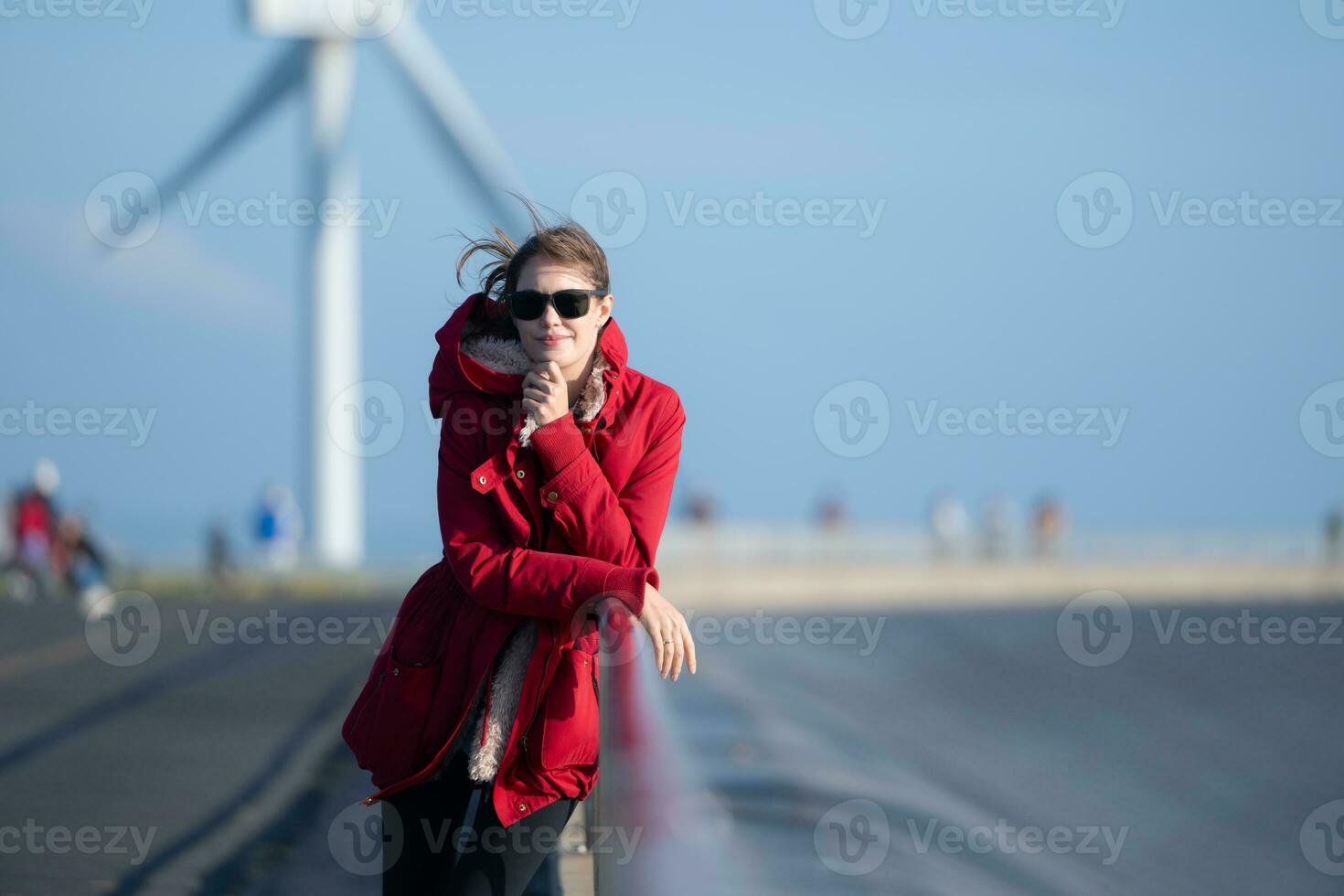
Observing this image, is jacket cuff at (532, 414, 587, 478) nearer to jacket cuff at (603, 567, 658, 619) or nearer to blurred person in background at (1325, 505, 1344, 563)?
jacket cuff at (603, 567, 658, 619)

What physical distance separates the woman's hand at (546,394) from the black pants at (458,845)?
1.88 feet

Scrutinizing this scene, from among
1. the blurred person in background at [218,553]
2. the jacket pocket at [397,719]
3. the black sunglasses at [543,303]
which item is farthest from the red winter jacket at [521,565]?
the blurred person in background at [218,553]

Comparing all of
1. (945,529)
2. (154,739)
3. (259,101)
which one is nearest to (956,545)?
(945,529)

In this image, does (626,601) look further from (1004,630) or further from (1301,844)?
(1004,630)

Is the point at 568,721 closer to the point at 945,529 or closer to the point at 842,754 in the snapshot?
the point at 842,754

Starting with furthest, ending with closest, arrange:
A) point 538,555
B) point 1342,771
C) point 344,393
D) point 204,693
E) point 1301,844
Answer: point 344,393
point 1342,771
point 1301,844
point 204,693
point 538,555

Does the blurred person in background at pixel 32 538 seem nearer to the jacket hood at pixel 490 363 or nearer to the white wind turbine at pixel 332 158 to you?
the white wind turbine at pixel 332 158

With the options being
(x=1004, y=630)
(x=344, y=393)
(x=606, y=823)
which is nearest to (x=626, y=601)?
(x=606, y=823)

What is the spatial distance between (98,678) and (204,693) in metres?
1.05

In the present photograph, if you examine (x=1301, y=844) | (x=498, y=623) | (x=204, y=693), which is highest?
(x=498, y=623)

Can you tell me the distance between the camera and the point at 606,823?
2637 mm

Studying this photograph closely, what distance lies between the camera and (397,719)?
9.16 feet

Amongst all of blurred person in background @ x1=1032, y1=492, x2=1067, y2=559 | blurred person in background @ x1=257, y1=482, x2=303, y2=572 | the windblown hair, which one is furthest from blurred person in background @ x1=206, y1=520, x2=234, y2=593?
the windblown hair

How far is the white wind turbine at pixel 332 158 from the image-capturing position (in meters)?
22.8
